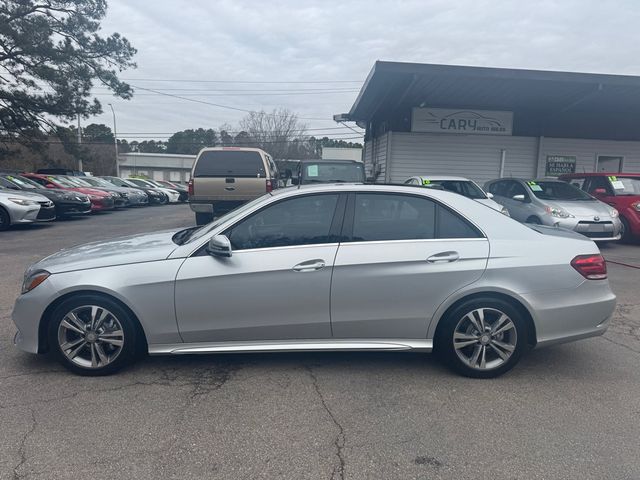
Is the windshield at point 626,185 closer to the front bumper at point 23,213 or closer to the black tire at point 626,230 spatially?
the black tire at point 626,230

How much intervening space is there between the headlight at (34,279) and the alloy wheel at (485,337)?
10.6 ft

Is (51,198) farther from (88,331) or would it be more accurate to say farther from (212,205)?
(88,331)

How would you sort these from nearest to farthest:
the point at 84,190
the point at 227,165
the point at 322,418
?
1. the point at 322,418
2. the point at 227,165
3. the point at 84,190

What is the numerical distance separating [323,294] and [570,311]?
1970 millimetres

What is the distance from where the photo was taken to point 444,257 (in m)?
3.74

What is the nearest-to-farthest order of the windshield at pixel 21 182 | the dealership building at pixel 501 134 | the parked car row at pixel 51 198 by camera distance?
the parked car row at pixel 51 198, the windshield at pixel 21 182, the dealership building at pixel 501 134

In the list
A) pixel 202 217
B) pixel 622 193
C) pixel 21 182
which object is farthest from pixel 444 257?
pixel 21 182

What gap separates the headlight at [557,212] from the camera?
995 cm

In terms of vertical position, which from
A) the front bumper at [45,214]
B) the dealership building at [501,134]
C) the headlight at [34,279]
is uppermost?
the dealership building at [501,134]

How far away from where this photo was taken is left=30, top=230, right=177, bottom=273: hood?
374 cm

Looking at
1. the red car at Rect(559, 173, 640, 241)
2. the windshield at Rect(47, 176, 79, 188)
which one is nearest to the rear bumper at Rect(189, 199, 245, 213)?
the red car at Rect(559, 173, 640, 241)

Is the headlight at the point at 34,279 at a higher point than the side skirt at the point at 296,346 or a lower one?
higher

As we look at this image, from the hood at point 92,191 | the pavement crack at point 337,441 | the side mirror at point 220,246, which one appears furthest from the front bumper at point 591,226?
the hood at point 92,191

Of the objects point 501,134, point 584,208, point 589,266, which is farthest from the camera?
point 501,134
